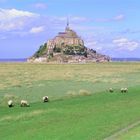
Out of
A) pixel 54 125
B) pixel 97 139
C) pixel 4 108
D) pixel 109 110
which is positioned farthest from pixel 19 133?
pixel 4 108

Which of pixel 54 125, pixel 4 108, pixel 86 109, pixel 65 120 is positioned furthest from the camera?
pixel 4 108

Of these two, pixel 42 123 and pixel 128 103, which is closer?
pixel 42 123

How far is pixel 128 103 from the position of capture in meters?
31.0

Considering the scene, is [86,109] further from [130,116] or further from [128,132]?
[128,132]

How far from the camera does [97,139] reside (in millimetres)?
17625

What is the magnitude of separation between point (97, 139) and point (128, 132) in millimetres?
1538

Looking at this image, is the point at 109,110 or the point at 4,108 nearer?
the point at 109,110

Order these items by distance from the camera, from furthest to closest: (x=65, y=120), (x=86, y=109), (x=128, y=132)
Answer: (x=86, y=109) → (x=65, y=120) → (x=128, y=132)

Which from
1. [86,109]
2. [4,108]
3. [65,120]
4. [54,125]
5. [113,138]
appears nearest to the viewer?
[113,138]

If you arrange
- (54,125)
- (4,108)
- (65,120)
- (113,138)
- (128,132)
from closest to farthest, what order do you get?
(113,138) < (128,132) < (54,125) < (65,120) < (4,108)

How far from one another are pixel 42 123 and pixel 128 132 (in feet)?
17.4

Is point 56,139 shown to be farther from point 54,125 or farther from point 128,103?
point 128,103

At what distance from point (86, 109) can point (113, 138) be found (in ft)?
34.5

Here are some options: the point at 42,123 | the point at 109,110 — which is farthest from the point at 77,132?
the point at 109,110
